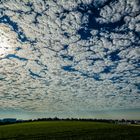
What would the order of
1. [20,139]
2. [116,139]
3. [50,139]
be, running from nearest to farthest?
1. [116,139]
2. [50,139]
3. [20,139]

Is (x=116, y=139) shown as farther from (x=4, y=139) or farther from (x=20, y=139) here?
(x=4, y=139)

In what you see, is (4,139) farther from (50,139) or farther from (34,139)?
(50,139)

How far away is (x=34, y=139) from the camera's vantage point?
33812mm

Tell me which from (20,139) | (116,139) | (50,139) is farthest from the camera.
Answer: (20,139)

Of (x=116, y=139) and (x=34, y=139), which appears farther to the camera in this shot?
(x=34, y=139)

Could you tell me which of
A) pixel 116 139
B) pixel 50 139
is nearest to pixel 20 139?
pixel 50 139

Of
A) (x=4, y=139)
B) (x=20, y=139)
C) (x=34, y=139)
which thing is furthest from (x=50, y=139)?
(x=4, y=139)

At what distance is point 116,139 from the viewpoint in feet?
97.4

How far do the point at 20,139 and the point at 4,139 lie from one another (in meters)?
2.95

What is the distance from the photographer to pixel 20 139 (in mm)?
35312

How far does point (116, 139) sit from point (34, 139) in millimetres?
11667

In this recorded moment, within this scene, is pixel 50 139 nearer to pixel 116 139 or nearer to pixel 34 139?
pixel 34 139

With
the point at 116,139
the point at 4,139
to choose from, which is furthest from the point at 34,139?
the point at 116,139

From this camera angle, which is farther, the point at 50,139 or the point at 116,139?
the point at 50,139
